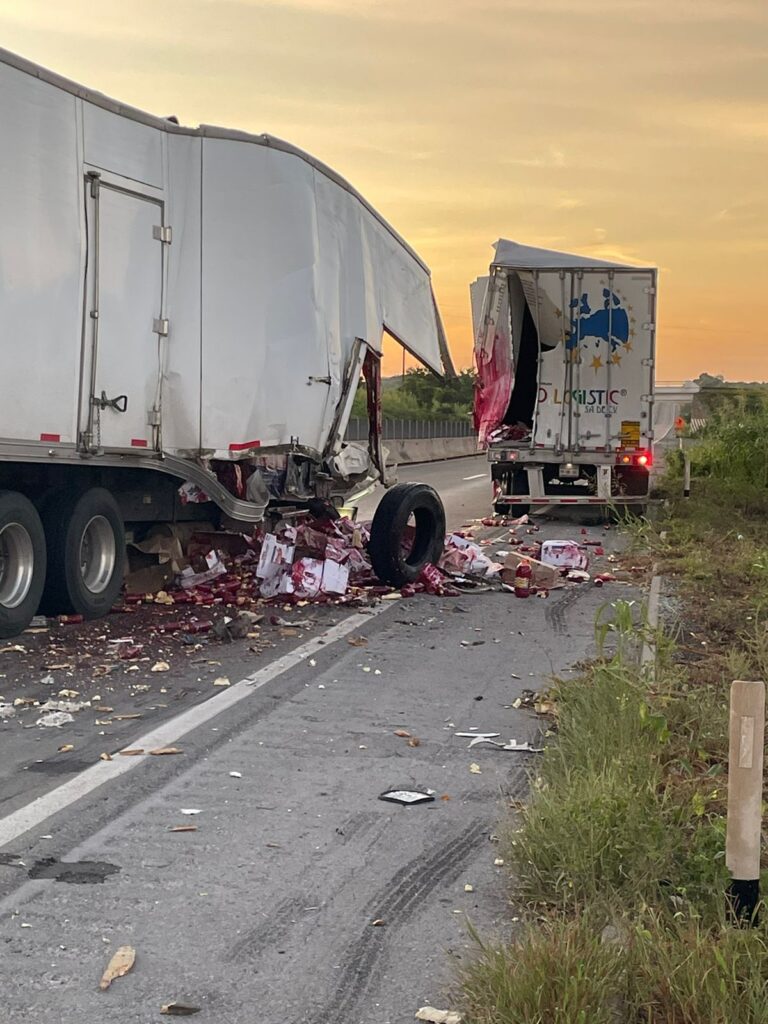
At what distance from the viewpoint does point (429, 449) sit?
44094mm

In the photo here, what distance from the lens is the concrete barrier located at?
132 feet

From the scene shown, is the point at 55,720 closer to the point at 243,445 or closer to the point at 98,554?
the point at 98,554

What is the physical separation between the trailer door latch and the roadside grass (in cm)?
405

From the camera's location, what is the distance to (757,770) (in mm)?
3738

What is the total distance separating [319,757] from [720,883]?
2.55m

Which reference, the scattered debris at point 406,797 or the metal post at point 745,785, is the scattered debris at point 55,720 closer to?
the scattered debris at point 406,797

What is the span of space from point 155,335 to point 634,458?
10.7 meters

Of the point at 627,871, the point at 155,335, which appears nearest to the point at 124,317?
the point at 155,335

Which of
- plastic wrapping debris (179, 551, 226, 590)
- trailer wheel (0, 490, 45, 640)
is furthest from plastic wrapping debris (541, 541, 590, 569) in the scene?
trailer wheel (0, 490, 45, 640)

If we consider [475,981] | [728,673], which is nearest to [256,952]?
[475,981]

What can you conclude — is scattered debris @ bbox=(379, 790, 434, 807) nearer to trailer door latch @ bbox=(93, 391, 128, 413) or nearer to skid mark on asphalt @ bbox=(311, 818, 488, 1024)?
skid mark on asphalt @ bbox=(311, 818, 488, 1024)

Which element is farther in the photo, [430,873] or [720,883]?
[430,873]

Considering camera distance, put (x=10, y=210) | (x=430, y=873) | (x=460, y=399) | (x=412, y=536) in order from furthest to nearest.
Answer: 1. (x=460, y=399)
2. (x=412, y=536)
3. (x=10, y=210)
4. (x=430, y=873)

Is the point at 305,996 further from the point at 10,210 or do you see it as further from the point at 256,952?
the point at 10,210
